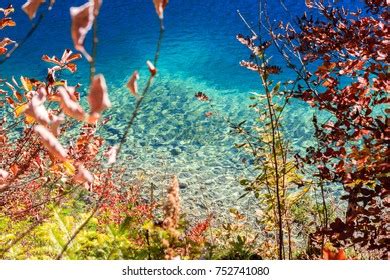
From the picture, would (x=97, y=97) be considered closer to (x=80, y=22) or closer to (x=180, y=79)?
(x=80, y=22)

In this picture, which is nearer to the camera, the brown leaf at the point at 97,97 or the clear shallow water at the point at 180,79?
the brown leaf at the point at 97,97

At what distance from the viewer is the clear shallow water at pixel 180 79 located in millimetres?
7129

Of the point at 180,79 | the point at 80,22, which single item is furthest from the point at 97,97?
the point at 180,79

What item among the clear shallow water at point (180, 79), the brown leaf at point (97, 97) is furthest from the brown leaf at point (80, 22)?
the clear shallow water at point (180, 79)

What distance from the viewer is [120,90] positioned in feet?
35.9

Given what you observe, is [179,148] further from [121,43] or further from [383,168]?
[121,43]

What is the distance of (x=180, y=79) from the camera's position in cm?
1159

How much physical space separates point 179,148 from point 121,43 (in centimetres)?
779

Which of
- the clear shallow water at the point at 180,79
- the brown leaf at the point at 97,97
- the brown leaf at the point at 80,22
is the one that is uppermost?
the clear shallow water at the point at 180,79

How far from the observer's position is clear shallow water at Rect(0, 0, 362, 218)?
7.13 meters

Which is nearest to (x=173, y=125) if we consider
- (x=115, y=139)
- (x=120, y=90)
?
(x=115, y=139)

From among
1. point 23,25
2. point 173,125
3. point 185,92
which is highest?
point 23,25

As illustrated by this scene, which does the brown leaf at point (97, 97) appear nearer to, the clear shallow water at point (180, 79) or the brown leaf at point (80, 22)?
the brown leaf at point (80, 22)

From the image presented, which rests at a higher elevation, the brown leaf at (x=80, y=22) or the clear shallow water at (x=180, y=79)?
the clear shallow water at (x=180, y=79)
